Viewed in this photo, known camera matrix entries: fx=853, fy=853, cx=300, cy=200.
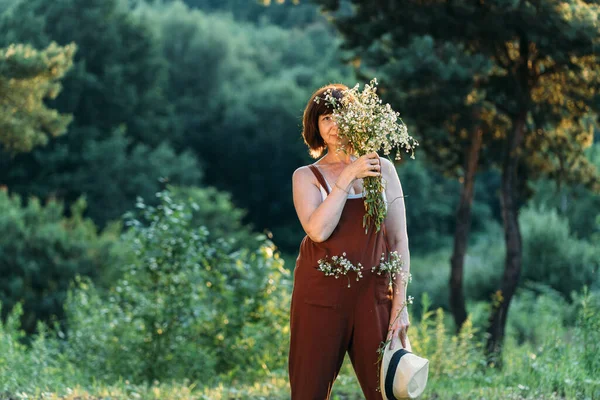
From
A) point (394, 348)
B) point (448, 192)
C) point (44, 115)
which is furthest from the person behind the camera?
point (448, 192)

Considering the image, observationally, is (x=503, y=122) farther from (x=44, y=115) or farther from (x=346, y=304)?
(x=346, y=304)

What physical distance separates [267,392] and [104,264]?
15133mm

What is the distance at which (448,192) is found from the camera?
3994 centimetres

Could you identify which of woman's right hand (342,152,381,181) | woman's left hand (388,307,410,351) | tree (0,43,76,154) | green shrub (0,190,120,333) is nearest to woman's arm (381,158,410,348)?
woman's left hand (388,307,410,351)

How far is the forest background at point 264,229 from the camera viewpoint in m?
7.01

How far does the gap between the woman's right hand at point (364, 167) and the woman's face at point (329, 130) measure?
19cm

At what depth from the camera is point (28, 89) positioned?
42.3ft

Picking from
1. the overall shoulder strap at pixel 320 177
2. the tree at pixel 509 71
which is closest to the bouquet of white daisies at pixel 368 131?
the overall shoulder strap at pixel 320 177

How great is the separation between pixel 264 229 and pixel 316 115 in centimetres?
1343

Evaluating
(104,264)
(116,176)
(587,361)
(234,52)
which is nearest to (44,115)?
(104,264)

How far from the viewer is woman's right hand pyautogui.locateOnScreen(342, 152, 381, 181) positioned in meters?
3.71

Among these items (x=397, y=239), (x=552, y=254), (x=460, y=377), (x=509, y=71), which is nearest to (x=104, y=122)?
(x=552, y=254)

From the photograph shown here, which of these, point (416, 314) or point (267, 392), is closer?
point (267, 392)

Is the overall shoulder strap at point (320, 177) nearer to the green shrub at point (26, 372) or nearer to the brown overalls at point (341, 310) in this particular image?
the brown overalls at point (341, 310)
